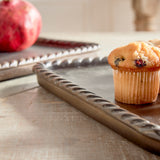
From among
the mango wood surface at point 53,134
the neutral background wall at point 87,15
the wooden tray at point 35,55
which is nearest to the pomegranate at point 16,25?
the wooden tray at point 35,55

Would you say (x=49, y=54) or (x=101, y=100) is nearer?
(x=101, y=100)

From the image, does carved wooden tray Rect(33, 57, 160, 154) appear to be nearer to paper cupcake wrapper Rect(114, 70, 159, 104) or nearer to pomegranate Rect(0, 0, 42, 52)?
paper cupcake wrapper Rect(114, 70, 159, 104)

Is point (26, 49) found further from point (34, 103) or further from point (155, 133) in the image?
point (155, 133)

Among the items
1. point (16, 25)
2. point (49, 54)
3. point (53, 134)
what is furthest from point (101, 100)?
point (16, 25)

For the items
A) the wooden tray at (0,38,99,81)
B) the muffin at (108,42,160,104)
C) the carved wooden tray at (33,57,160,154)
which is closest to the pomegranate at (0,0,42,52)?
the wooden tray at (0,38,99,81)

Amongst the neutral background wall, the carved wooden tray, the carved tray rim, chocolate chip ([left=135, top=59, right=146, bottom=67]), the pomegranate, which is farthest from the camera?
the neutral background wall

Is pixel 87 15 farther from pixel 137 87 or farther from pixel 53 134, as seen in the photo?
pixel 53 134

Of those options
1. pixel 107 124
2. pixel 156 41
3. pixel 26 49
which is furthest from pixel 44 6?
pixel 107 124
